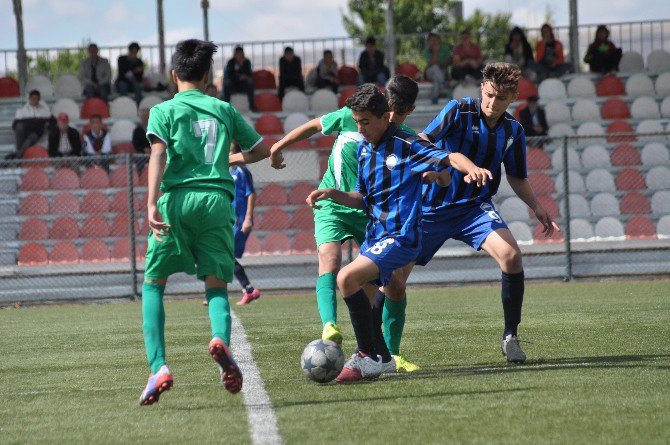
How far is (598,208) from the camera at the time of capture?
17.9 m

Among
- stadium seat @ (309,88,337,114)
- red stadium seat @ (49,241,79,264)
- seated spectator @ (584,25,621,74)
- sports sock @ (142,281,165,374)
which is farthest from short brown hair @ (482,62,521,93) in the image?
seated spectator @ (584,25,621,74)

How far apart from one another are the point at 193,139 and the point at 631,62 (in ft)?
62.4

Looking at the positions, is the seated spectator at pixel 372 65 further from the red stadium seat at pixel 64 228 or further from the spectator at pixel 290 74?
the red stadium seat at pixel 64 228

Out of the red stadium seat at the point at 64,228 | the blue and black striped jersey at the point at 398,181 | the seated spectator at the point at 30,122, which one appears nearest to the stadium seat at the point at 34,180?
the red stadium seat at the point at 64,228

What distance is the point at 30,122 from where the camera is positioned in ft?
64.6

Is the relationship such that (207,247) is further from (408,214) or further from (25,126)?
(25,126)

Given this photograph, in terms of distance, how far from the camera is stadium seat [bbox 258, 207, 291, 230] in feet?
57.6

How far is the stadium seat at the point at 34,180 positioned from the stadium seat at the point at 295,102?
18.1 ft

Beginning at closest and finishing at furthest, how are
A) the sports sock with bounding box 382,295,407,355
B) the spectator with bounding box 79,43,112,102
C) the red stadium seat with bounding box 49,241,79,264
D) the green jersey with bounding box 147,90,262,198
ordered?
the green jersey with bounding box 147,90,262,198, the sports sock with bounding box 382,295,407,355, the red stadium seat with bounding box 49,241,79,264, the spectator with bounding box 79,43,112,102

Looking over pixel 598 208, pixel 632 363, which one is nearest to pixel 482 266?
pixel 598 208

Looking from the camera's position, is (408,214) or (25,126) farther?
(25,126)

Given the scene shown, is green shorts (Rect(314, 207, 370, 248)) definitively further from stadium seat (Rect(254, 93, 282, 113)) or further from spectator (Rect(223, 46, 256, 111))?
stadium seat (Rect(254, 93, 282, 113))

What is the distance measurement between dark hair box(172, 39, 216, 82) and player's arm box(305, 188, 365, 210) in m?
0.91

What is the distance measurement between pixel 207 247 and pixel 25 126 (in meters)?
14.8
